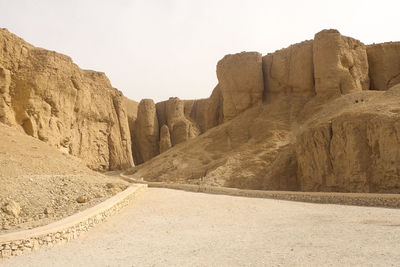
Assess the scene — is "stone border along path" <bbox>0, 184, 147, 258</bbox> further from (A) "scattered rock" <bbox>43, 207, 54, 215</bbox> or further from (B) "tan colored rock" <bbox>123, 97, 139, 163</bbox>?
(B) "tan colored rock" <bbox>123, 97, 139, 163</bbox>

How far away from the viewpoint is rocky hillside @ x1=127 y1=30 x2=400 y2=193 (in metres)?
17.2

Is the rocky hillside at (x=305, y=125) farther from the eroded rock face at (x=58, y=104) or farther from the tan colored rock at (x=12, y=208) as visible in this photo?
the tan colored rock at (x=12, y=208)

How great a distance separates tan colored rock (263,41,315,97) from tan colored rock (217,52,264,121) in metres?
0.94

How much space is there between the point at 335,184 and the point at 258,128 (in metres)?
12.1

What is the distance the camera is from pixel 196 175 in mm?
28000

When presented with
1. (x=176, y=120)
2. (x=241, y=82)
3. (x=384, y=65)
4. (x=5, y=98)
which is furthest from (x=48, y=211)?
(x=176, y=120)

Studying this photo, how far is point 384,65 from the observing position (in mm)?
31125

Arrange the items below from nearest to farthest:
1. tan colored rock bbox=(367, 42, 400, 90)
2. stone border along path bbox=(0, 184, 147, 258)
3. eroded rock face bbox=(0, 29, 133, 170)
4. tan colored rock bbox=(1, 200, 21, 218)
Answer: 1. stone border along path bbox=(0, 184, 147, 258)
2. tan colored rock bbox=(1, 200, 21, 218)
3. eroded rock face bbox=(0, 29, 133, 170)
4. tan colored rock bbox=(367, 42, 400, 90)

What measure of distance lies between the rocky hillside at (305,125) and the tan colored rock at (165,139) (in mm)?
11284

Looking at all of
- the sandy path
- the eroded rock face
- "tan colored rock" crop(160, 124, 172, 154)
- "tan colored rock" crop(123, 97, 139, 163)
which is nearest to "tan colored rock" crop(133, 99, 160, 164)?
"tan colored rock" crop(123, 97, 139, 163)

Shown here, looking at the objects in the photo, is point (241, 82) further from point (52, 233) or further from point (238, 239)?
point (52, 233)

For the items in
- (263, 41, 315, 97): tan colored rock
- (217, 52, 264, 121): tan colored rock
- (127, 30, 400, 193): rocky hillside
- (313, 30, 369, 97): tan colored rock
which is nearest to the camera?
(127, 30, 400, 193): rocky hillside

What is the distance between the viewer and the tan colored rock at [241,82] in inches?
1305

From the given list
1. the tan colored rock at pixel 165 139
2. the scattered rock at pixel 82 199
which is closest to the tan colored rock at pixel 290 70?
the tan colored rock at pixel 165 139
